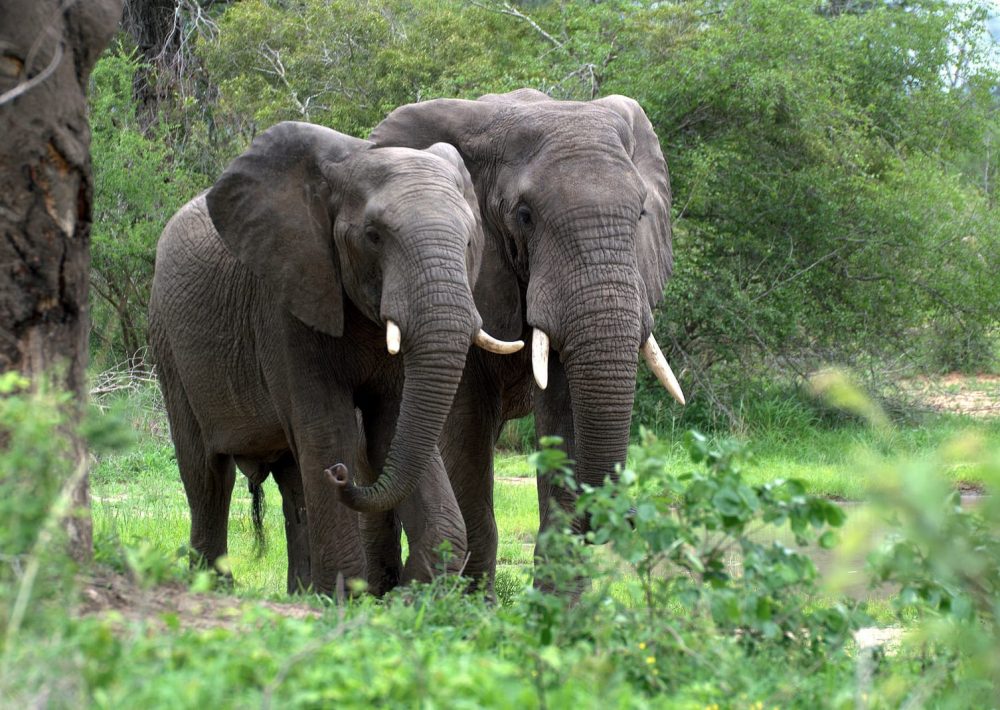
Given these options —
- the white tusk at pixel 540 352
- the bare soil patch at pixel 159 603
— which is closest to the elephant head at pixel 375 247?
the white tusk at pixel 540 352

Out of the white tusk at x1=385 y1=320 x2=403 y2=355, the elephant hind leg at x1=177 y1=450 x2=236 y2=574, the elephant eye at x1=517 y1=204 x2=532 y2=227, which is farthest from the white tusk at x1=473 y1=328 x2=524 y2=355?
the elephant hind leg at x1=177 y1=450 x2=236 y2=574

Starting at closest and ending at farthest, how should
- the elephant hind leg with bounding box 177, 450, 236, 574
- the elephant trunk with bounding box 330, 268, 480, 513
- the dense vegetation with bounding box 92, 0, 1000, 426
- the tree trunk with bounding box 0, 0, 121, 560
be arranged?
1. the tree trunk with bounding box 0, 0, 121, 560
2. the elephant trunk with bounding box 330, 268, 480, 513
3. the elephant hind leg with bounding box 177, 450, 236, 574
4. the dense vegetation with bounding box 92, 0, 1000, 426

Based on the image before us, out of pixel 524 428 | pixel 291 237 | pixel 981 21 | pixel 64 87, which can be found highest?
pixel 981 21

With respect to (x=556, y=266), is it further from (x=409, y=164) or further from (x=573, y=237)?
(x=409, y=164)

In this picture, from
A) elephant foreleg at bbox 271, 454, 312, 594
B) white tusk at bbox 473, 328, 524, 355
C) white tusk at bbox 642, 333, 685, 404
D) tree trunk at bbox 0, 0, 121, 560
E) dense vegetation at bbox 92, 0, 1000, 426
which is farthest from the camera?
dense vegetation at bbox 92, 0, 1000, 426

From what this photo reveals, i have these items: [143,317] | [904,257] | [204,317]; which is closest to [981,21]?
[904,257]

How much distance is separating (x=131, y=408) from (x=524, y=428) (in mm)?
4019

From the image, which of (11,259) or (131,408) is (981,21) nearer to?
(131,408)

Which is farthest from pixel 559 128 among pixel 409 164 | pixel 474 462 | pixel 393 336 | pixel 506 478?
pixel 506 478

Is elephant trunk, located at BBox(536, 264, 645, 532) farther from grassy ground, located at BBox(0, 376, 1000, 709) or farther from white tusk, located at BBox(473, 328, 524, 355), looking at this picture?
grassy ground, located at BBox(0, 376, 1000, 709)

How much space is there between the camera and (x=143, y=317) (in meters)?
15.8

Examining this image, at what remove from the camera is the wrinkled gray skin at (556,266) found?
6352 millimetres

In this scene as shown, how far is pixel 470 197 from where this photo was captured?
6410 mm

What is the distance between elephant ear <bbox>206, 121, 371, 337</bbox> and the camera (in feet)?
20.9
